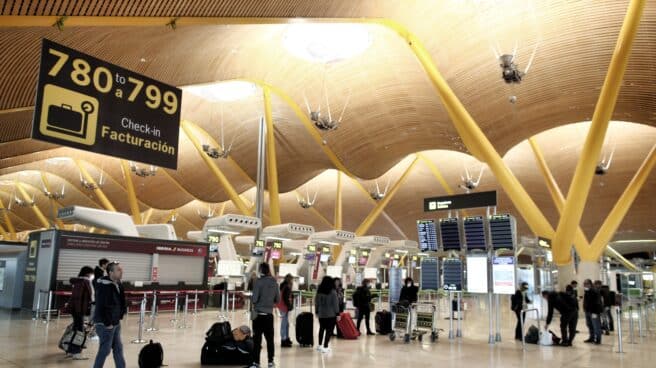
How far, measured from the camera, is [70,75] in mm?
6758

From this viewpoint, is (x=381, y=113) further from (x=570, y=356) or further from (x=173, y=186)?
(x=173, y=186)

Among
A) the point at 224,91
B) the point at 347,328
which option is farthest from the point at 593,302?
the point at 224,91

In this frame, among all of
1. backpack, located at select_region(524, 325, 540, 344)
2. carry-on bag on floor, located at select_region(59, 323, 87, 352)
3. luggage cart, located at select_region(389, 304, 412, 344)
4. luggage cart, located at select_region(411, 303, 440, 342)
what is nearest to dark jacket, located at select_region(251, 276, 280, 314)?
carry-on bag on floor, located at select_region(59, 323, 87, 352)

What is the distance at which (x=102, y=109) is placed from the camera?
7.07 m

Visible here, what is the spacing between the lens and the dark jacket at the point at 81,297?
941cm

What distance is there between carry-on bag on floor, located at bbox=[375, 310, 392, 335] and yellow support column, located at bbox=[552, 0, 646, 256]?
27.1 feet

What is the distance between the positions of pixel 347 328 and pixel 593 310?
595 cm

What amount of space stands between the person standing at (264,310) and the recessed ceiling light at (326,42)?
16.3 metres

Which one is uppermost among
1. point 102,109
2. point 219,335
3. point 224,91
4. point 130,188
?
point 224,91

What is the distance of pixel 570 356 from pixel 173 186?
138ft

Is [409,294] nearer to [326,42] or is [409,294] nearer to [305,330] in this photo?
[305,330]

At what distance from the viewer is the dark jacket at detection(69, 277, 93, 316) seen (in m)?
9.41

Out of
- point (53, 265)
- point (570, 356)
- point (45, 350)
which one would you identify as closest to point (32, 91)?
point (53, 265)

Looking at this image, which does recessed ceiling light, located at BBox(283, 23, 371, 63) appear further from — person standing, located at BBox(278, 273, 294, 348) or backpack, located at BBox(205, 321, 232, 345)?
backpack, located at BBox(205, 321, 232, 345)
